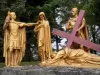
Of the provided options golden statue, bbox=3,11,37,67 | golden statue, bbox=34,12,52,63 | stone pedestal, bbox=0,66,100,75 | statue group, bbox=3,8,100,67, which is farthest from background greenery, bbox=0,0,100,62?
stone pedestal, bbox=0,66,100,75

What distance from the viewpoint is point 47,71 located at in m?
15.7

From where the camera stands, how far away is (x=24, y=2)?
26688 millimetres

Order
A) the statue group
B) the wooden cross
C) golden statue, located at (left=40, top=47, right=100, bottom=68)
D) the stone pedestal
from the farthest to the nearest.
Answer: the wooden cross, the statue group, golden statue, located at (left=40, top=47, right=100, bottom=68), the stone pedestal

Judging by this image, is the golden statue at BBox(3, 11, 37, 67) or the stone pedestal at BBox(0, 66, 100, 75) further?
the golden statue at BBox(3, 11, 37, 67)

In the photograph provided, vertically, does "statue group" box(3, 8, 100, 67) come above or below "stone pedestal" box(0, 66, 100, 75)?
above

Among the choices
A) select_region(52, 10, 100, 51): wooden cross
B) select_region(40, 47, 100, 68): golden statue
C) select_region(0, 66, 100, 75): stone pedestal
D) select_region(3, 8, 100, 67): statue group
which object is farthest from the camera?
select_region(52, 10, 100, 51): wooden cross

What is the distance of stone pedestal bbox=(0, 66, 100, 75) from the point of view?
15273 millimetres

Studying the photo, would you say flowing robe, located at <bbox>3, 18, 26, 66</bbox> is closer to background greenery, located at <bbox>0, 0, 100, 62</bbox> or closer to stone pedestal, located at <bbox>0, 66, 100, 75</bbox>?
stone pedestal, located at <bbox>0, 66, 100, 75</bbox>

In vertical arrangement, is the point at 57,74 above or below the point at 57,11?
below

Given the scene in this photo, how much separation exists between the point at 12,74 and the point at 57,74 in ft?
6.31

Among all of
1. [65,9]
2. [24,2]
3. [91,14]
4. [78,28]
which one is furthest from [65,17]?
[78,28]

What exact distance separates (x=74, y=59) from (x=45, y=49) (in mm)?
1283

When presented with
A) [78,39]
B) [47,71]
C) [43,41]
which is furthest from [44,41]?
[47,71]

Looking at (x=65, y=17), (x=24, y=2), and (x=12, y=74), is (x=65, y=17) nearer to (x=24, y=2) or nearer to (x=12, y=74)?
(x=24, y=2)
